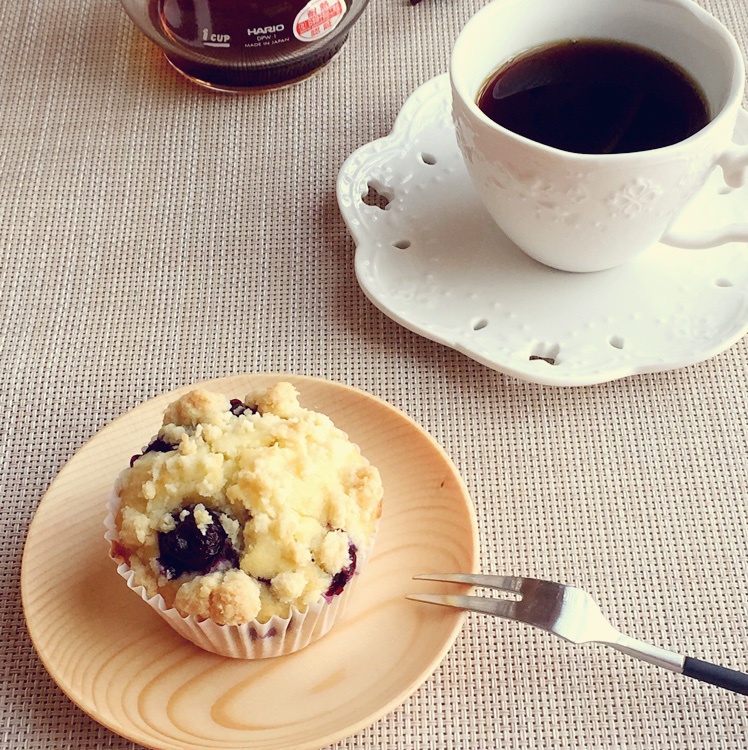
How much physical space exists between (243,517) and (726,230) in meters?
0.63

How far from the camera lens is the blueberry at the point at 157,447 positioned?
828 mm

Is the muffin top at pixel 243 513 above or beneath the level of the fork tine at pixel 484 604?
above

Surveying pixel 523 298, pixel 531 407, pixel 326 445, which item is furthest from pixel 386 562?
pixel 523 298

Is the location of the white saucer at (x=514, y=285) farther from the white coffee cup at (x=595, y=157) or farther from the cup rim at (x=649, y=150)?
the cup rim at (x=649, y=150)

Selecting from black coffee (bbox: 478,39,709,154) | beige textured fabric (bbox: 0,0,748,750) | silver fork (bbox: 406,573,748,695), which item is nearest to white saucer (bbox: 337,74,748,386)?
beige textured fabric (bbox: 0,0,748,750)

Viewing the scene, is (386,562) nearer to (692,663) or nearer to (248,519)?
(248,519)

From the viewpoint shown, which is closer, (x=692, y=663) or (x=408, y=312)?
(x=692, y=663)

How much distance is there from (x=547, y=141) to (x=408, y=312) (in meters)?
0.25

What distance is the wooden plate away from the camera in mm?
751

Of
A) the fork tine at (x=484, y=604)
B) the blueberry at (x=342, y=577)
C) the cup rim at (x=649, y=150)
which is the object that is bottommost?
the fork tine at (x=484, y=604)

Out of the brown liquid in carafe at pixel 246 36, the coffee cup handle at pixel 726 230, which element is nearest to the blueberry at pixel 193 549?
the coffee cup handle at pixel 726 230

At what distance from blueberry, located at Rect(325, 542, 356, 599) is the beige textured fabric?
13 centimetres

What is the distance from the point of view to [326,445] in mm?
832

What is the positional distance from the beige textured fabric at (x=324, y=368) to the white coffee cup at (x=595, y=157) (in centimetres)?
16
